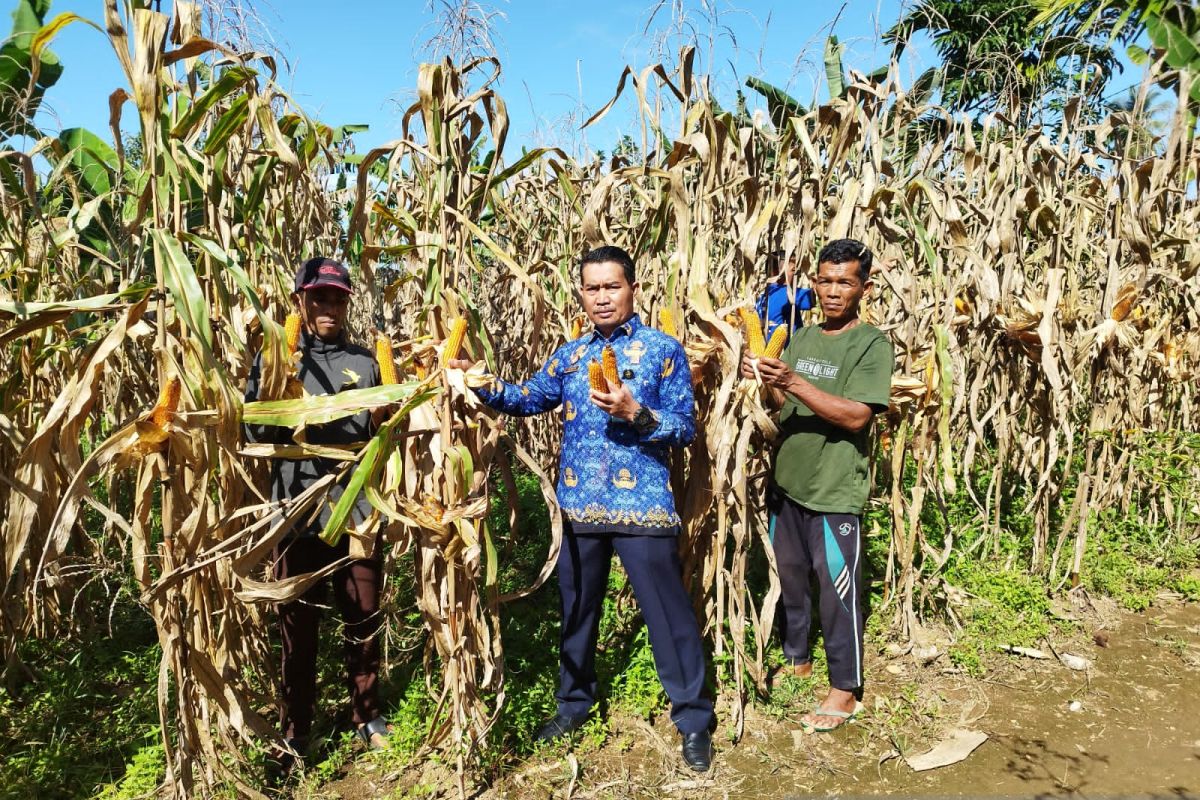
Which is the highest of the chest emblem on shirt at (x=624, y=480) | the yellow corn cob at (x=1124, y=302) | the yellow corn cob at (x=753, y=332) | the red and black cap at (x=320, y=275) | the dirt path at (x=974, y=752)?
the red and black cap at (x=320, y=275)

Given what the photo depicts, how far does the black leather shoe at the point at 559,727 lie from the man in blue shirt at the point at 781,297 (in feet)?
5.49

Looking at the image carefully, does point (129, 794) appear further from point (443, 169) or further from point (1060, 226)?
point (1060, 226)

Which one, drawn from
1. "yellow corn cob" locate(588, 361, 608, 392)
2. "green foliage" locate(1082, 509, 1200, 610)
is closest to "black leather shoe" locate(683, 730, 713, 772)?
"yellow corn cob" locate(588, 361, 608, 392)

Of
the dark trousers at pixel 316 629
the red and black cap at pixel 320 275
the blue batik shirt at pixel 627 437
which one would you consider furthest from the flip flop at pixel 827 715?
the red and black cap at pixel 320 275

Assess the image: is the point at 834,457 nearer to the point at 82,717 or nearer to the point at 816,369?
the point at 816,369

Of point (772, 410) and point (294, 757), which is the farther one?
point (772, 410)

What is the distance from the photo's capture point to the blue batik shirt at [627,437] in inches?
98.3

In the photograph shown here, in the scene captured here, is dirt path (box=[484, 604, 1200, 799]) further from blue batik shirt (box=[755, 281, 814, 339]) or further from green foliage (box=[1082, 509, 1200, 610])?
blue batik shirt (box=[755, 281, 814, 339])

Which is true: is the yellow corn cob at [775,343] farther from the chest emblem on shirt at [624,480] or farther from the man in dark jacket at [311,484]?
the man in dark jacket at [311,484]

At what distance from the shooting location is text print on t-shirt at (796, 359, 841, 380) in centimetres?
283

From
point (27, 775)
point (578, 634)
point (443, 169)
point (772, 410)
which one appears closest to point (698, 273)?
point (772, 410)

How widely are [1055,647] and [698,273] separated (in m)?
2.60

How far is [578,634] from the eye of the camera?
8.87 feet

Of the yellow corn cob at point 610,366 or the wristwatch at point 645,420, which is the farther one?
the wristwatch at point 645,420
